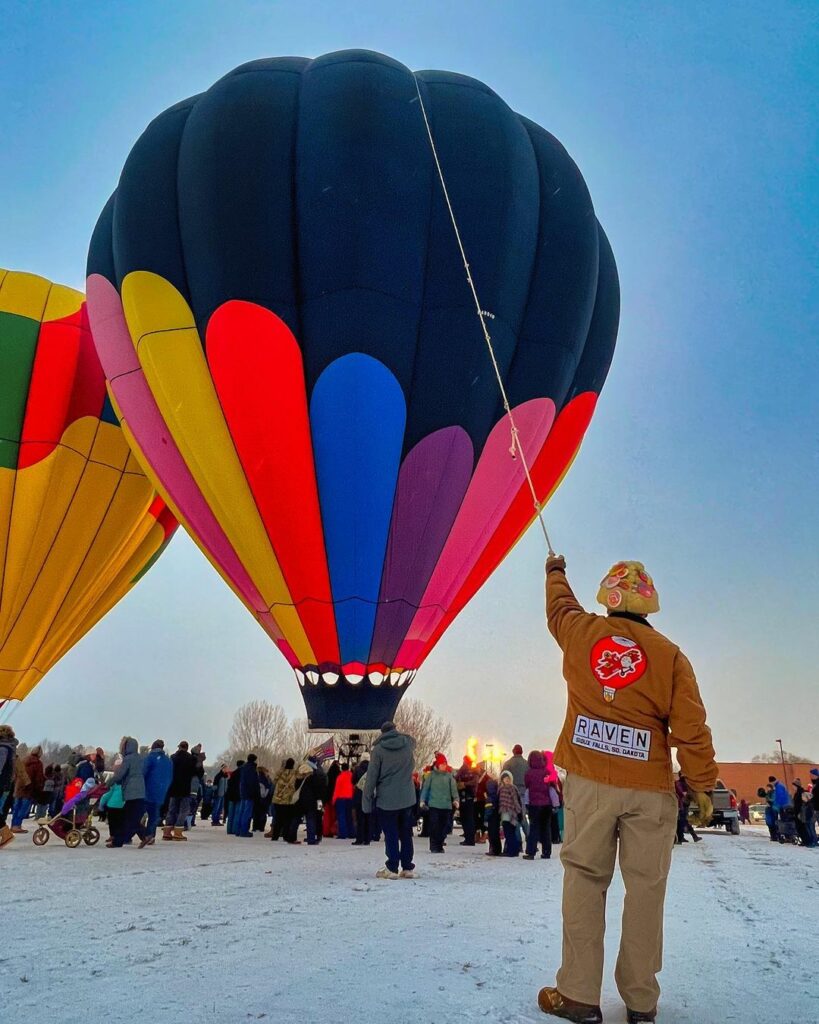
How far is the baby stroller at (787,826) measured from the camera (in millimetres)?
13387

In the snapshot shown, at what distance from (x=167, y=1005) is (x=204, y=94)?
11800mm

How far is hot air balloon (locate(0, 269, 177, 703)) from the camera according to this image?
14.0m

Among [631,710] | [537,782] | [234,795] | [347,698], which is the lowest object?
[234,795]

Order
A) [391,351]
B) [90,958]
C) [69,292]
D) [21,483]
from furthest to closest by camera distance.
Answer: [69,292] → [21,483] → [391,351] → [90,958]

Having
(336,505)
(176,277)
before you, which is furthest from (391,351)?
(176,277)

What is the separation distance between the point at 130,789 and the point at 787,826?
433 inches

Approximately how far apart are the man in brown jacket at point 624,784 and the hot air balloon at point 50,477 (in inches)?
528

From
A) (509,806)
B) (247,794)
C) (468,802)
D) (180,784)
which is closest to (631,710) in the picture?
(509,806)

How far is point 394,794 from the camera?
6.14 metres

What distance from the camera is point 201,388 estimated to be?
34.1 feet

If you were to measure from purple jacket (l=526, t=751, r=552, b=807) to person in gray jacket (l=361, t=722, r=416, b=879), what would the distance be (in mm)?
2386

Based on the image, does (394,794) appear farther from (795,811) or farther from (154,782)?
(795,811)

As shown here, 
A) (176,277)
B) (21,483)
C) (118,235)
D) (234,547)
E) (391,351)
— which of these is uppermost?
(118,235)

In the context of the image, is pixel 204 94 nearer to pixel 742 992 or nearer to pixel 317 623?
pixel 317 623
